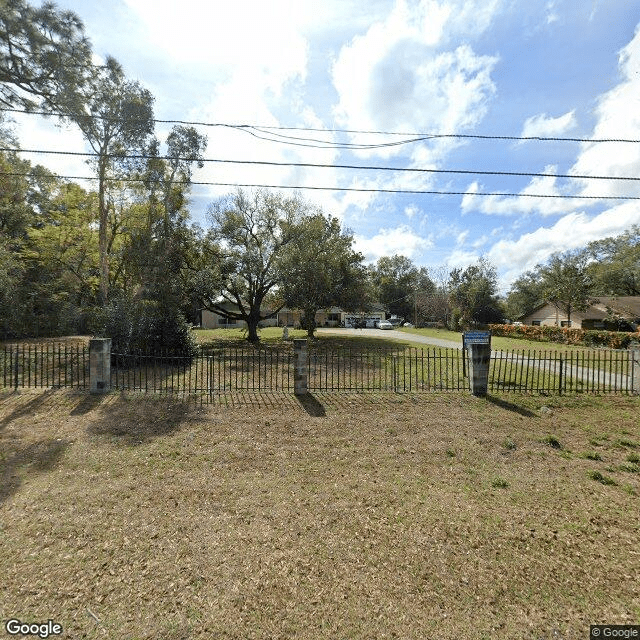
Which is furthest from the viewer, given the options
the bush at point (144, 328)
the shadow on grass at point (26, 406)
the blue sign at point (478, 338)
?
the bush at point (144, 328)

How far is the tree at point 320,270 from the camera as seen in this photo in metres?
18.9

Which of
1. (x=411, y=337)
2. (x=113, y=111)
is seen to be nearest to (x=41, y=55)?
(x=113, y=111)

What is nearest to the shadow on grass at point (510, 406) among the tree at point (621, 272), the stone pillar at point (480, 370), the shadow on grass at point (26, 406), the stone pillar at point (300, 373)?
the stone pillar at point (480, 370)

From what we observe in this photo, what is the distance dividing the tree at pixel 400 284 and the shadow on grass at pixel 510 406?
54.6m

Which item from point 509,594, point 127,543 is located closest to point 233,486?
point 127,543

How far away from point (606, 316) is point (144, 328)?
37229 millimetres

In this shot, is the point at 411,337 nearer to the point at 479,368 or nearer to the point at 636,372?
the point at 636,372

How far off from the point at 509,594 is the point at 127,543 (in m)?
3.70

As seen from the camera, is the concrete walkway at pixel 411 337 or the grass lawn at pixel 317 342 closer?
the grass lawn at pixel 317 342

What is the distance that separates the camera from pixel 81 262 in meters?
21.6

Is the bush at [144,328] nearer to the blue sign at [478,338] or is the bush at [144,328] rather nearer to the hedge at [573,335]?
the blue sign at [478,338]

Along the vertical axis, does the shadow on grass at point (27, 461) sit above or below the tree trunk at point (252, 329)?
below

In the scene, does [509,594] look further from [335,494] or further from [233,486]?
[233,486]

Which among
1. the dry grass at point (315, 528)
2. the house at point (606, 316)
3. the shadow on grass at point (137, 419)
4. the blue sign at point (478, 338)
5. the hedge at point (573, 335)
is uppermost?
the house at point (606, 316)
